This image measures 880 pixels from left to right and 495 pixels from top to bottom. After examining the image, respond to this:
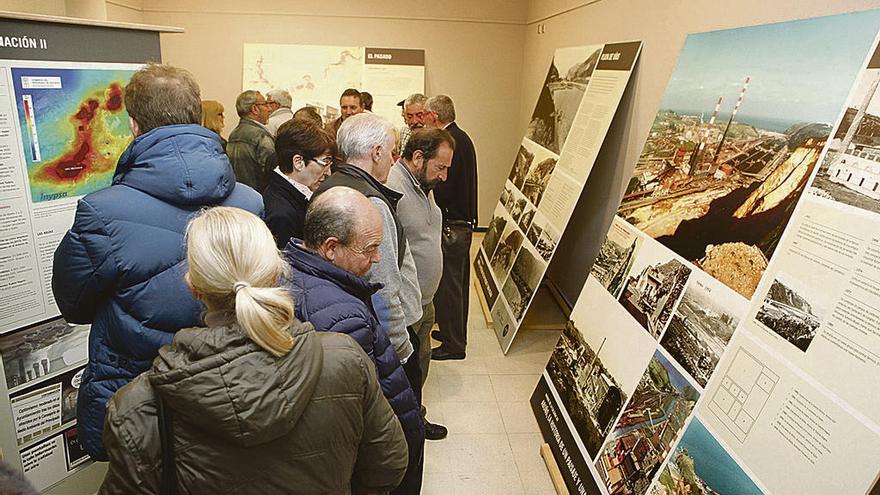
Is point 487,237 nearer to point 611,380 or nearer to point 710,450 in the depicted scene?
point 611,380

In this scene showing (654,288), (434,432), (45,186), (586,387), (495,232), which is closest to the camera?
(45,186)

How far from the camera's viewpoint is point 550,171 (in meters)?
4.32

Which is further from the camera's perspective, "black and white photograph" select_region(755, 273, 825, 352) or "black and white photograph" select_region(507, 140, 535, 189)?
"black and white photograph" select_region(507, 140, 535, 189)

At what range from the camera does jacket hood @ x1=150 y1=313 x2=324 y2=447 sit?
1.04 metres

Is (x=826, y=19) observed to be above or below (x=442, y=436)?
above

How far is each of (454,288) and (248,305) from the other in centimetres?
290

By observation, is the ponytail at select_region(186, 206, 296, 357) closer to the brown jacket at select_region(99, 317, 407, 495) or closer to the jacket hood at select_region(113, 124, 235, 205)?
the brown jacket at select_region(99, 317, 407, 495)

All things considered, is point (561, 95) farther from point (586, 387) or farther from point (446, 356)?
point (586, 387)

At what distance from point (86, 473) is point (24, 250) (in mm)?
988

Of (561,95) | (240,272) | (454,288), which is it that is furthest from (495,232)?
(240,272)

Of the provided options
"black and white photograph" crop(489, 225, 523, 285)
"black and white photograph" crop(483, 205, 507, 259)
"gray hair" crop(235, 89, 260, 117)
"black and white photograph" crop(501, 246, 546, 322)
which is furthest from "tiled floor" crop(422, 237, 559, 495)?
"gray hair" crop(235, 89, 260, 117)

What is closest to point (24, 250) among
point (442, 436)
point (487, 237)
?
point (442, 436)

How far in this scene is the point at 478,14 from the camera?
6.82 metres

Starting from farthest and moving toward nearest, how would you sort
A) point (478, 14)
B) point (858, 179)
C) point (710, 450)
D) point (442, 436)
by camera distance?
point (478, 14), point (442, 436), point (710, 450), point (858, 179)
